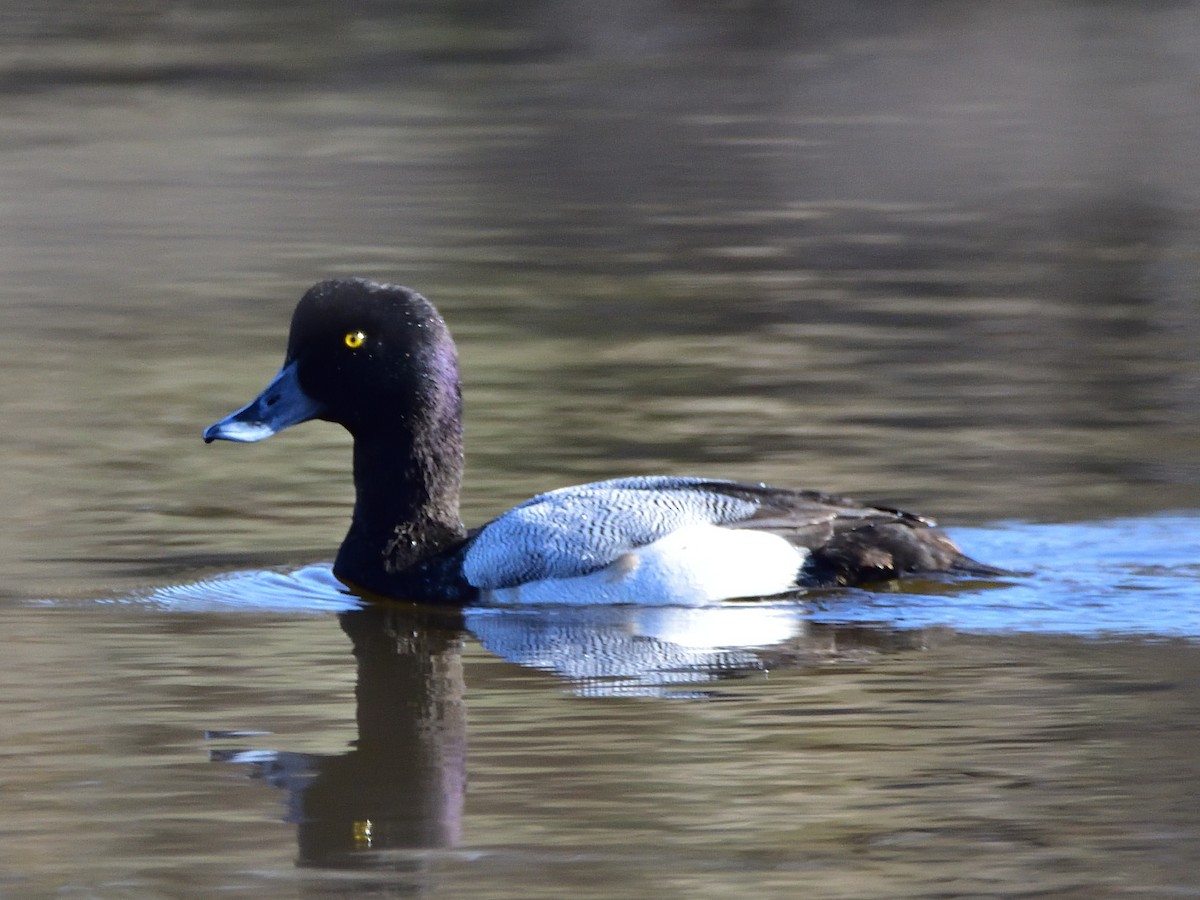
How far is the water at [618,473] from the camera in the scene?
598 cm

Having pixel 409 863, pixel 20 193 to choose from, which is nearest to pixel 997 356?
pixel 409 863

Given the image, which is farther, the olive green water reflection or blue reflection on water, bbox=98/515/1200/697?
blue reflection on water, bbox=98/515/1200/697

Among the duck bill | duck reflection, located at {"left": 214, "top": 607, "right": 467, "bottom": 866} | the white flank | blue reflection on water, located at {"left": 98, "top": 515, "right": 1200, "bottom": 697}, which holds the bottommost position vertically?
duck reflection, located at {"left": 214, "top": 607, "right": 467, "bottom": 866}

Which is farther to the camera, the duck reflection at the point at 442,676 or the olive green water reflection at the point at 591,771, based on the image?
the duck reflection at the point at 442,676

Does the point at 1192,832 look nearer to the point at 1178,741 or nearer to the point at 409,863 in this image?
the point at 1178,741

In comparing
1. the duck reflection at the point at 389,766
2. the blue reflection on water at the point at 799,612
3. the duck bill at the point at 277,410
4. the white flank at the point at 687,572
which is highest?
the duck bill at the point at 277,410

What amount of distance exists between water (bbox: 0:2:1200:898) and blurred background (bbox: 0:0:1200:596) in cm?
6

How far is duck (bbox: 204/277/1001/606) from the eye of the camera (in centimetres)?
856

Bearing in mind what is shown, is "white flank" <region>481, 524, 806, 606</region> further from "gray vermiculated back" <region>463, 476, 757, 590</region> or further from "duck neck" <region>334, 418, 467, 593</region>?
"duck neck" <region>334, 418, 467, 593</region>

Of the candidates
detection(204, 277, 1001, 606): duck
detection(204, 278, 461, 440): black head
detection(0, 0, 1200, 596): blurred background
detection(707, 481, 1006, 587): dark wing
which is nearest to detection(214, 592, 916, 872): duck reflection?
detection(204, 277, 1001, 606): duck

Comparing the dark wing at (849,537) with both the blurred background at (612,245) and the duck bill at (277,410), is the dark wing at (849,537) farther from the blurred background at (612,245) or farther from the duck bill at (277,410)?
the duck bill at (277,410)

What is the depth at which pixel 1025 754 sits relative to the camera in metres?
6.56

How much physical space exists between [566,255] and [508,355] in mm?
4087

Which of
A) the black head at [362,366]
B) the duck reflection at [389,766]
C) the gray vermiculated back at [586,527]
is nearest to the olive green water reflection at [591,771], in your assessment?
the duck reflection at [389,766]
